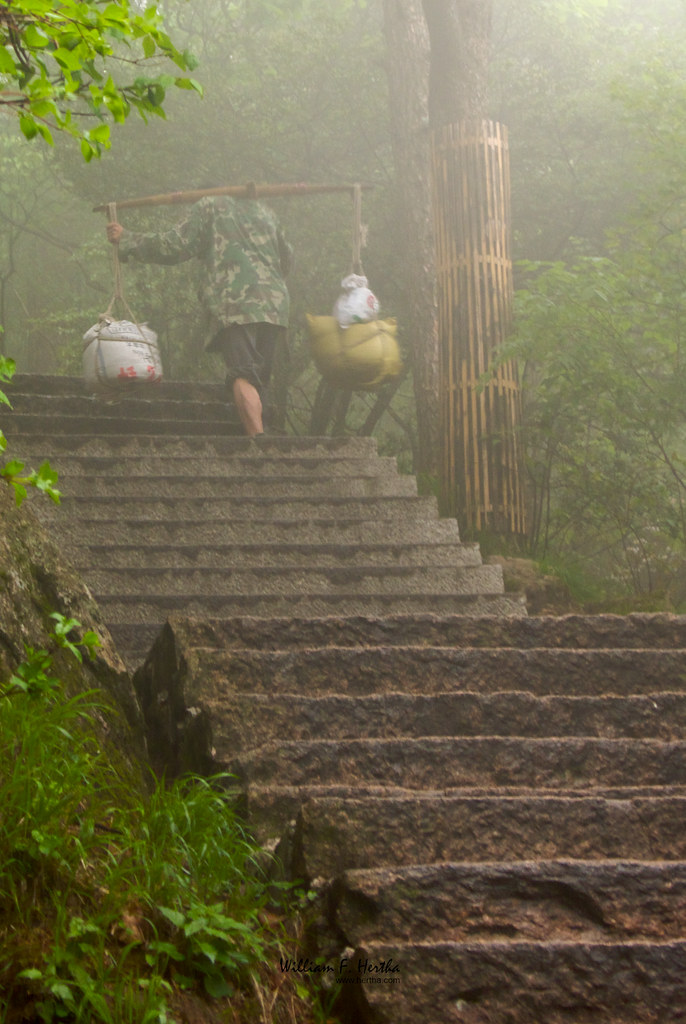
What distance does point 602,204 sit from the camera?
1175 cm

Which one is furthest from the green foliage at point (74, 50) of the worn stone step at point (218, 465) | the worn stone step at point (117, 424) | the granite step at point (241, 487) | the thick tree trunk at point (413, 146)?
the thick tree trunk at point (413, 146)

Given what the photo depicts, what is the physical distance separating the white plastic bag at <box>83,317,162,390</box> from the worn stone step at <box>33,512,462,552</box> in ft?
5.39

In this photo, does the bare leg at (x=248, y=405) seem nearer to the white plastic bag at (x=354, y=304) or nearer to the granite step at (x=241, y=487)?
the granite step at (x=241, y=487)

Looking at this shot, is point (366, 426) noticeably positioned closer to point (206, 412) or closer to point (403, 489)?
point (206, 412)

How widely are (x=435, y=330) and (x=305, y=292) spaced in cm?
287

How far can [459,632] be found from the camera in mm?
4609

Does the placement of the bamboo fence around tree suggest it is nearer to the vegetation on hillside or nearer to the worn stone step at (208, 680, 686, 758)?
the worn stone step at (208, 680, 686, 758)

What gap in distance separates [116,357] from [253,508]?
1825 mm

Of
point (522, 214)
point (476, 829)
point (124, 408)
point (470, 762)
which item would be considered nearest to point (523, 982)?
point (476, 829)

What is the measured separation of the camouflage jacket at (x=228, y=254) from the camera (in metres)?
8.20

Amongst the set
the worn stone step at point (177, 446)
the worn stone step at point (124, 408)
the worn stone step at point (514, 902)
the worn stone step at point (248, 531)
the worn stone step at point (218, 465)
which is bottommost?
the worn stone step at point (514, 902)

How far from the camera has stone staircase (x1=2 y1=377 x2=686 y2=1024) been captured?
2396 millimetres

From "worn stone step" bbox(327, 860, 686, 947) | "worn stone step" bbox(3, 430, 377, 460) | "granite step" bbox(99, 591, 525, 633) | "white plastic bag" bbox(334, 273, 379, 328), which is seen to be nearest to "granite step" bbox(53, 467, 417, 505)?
"worn stone step" bbox(3, 430, 377, 460)

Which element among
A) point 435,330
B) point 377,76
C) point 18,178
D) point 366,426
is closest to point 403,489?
point 435,330
